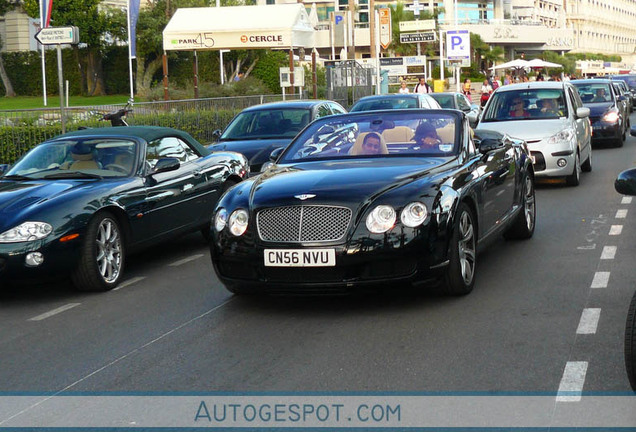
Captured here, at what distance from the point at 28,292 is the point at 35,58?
49.5 m

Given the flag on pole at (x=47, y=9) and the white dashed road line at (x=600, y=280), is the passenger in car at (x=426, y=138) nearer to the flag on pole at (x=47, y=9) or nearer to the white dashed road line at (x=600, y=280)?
the white dashed road line at (x=600, y=280)

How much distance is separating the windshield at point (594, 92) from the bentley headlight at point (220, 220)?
18.7 m

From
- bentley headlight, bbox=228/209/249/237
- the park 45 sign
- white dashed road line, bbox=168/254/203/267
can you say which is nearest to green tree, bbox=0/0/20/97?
the park 45 sign

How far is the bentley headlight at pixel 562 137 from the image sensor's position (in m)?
14.9

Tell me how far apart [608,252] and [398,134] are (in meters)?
2.33

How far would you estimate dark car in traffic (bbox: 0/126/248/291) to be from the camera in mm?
8094

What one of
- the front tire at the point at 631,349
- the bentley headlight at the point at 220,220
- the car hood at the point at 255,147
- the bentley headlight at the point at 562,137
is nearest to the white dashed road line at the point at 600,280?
the bentley headlight at the point at 220,220

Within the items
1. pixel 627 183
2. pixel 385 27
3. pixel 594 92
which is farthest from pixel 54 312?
pixel 385 27

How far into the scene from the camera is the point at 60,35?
14.3 meters

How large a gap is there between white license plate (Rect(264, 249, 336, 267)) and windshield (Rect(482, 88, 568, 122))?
979 cm

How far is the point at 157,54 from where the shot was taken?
5459 centimetres

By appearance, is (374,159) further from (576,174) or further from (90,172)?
(576,174)

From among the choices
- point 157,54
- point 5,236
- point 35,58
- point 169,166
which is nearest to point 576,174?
point 169,166

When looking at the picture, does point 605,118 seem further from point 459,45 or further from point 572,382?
point 459,45
